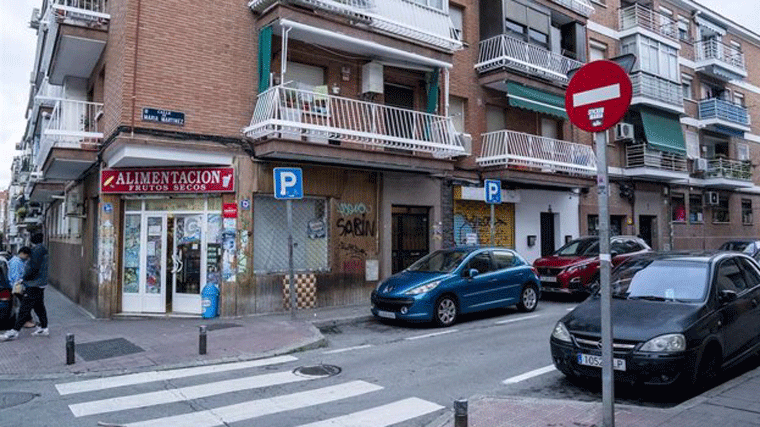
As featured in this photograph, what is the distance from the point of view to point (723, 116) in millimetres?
27203

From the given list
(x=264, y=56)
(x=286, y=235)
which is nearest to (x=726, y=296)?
(x=286, y=235)

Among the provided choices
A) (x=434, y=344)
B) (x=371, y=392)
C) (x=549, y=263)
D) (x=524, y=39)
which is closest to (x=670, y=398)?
(x=371, y=392)

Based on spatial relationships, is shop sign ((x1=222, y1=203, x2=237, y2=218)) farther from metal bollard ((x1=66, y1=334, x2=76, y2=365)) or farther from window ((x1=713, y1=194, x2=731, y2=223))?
window ((x1=713, y1=194, x2=731, y2=223))

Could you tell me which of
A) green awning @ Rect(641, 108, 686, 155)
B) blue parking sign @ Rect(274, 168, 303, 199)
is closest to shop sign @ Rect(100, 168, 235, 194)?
blue parking sign @ Rect(274, 168, 303, 199)

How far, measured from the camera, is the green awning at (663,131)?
2278cm

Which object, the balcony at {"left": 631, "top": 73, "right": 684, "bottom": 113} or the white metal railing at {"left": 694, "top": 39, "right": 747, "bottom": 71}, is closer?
the balcony at {"left": 631, "top": 73, "right": 684, "bottom": 113}

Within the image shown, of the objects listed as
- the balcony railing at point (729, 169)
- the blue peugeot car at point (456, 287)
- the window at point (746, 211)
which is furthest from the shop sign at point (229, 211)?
the window at point (746, 211)

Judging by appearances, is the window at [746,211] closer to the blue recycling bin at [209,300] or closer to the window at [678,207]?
the window at [678,207]

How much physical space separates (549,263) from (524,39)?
27.6 ft

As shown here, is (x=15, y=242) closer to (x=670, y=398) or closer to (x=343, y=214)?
(x=343, y=214)

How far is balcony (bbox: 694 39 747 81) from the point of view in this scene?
2700 cm

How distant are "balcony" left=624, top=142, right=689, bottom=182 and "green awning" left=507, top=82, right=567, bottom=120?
614 centimetres

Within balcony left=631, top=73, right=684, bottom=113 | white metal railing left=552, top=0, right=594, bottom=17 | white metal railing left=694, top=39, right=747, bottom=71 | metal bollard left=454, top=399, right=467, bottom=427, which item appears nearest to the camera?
metal bollard left=454, top=399, right=467, bottom=427

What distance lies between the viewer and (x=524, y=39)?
61.6ft
